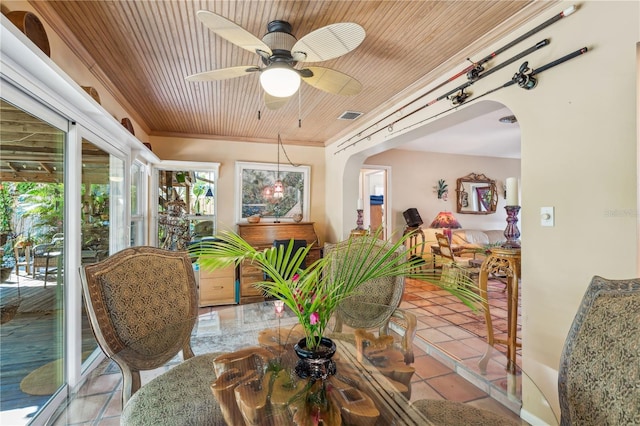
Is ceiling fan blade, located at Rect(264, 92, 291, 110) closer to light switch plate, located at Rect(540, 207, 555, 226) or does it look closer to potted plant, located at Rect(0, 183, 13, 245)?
potted plant, located at Rect(0, 183, 13, 245)

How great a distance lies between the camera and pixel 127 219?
3.01m

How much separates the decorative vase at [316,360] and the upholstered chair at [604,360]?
797 millimetres

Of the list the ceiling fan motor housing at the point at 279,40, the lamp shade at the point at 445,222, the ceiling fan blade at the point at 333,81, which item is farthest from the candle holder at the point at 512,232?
the lamp shade at the point at 445,222

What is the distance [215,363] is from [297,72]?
1753 millimetres

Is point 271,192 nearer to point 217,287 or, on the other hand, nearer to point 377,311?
point 217,287

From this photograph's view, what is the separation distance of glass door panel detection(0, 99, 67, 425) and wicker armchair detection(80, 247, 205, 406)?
52cm

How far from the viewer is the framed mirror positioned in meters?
6.07

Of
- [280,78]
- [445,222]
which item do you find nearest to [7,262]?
[280,78]

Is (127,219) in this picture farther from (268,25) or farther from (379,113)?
(379,113)

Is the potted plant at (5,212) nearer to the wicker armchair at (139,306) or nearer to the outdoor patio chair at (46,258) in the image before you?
the outdoor patio chair at (46,258)

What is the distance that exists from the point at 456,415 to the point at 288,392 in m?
0.63

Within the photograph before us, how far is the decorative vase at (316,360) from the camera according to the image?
1.07 metres

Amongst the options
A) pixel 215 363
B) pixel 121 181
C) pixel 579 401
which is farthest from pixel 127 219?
pixel 579 401

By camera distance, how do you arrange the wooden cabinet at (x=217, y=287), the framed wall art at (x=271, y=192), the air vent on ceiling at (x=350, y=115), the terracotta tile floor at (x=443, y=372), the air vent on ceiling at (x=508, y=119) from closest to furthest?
the terracotta tile floor at (x=443, y=372) → the air vent on ceiling at (x=350, y=115) → the air vent on ceiling at (x=508, y=119) → the wooden cabinet at (x=217, y=287) → the framed wall art at (x=271, y=192)
